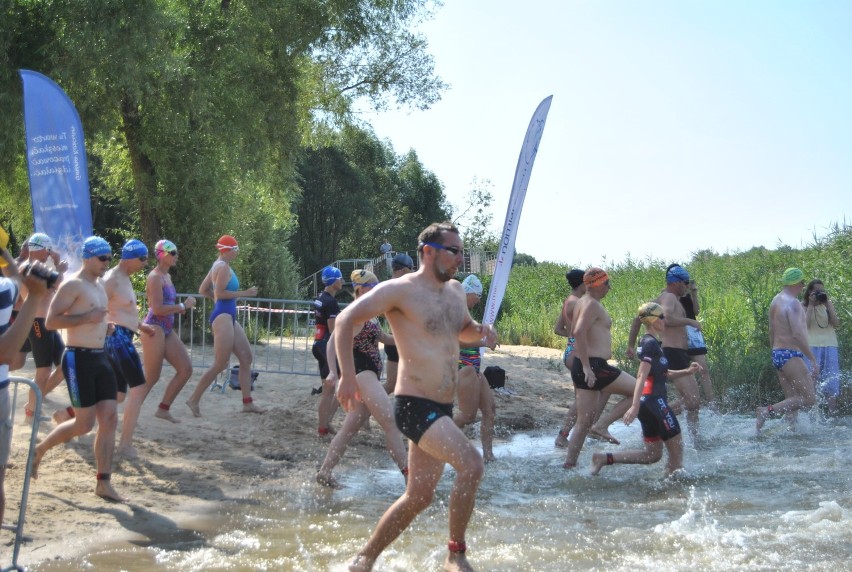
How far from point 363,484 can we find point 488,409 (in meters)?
1.42

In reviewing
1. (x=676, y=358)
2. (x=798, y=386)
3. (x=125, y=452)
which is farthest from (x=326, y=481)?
(x=798, y=386)

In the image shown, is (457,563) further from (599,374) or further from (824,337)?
(824,337)

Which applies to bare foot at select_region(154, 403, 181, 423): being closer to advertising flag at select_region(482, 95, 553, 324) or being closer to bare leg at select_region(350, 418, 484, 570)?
advertising flag at select_region(482, 95, 553, 324)

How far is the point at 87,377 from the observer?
256 inches

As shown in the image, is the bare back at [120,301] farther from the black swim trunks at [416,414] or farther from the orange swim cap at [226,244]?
the black swim trunks at [416,414]

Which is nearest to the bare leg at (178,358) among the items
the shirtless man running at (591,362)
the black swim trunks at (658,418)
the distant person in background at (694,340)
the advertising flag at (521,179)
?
the shirtless man running at (591,362)

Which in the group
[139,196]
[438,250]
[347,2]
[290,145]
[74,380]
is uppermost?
[347,2]

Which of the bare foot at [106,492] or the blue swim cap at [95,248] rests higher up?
the blue swim cap at [95,248]

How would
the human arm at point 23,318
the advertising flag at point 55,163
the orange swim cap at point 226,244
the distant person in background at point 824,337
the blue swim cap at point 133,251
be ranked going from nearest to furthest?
the human arm at point 23,318, the blue swim cap at point 133,251, the orange swim cap at point 226,244, the advertising flag at point 55,163, the distant person in background at point 824,337

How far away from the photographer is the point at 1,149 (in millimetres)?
A: 13867

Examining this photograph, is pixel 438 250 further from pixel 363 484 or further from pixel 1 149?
pixel 1 149

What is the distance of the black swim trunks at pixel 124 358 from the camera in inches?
298

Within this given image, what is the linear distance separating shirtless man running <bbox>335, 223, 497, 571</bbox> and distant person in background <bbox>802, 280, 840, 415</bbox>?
303 inches

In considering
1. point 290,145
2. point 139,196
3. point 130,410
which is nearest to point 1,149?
point 139,196
